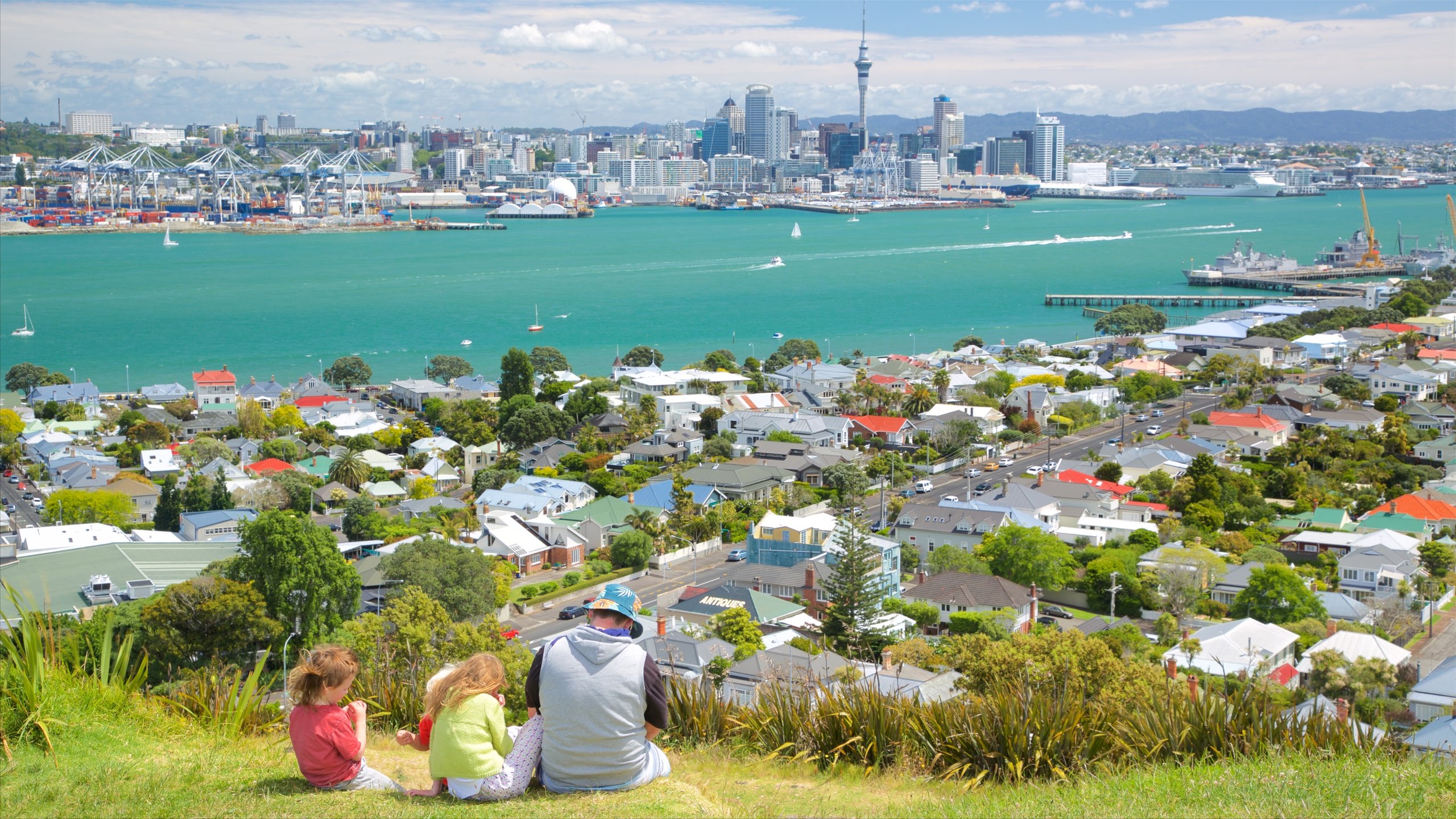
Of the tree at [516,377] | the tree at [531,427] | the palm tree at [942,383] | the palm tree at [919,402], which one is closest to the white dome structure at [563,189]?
the tree at [516,377]

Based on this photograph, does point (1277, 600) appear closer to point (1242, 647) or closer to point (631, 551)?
point (1242, 647)

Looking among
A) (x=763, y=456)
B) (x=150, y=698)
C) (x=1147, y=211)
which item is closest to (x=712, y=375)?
(x=763, y=456)

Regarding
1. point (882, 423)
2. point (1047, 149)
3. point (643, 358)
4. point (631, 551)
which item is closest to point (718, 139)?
point (1047, 149)

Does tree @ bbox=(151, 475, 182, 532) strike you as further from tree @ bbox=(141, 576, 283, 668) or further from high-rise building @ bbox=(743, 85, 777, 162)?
high-rise building @ bbox=(743, 85, 777, 162)

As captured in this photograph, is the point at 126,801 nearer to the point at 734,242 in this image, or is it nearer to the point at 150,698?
the point at 150,698

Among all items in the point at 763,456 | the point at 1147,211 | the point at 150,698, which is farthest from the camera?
the point at 1147,211

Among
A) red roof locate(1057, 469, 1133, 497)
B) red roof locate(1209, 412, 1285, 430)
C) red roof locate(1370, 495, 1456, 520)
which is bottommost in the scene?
red roof locate(1057, 469, 1133, 497)

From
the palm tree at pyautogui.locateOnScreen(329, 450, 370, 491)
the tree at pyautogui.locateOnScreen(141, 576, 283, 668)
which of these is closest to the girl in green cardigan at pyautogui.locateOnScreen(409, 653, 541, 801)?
the tree at pyautogui.locateOnScreen(141, 576, 283, 668)
